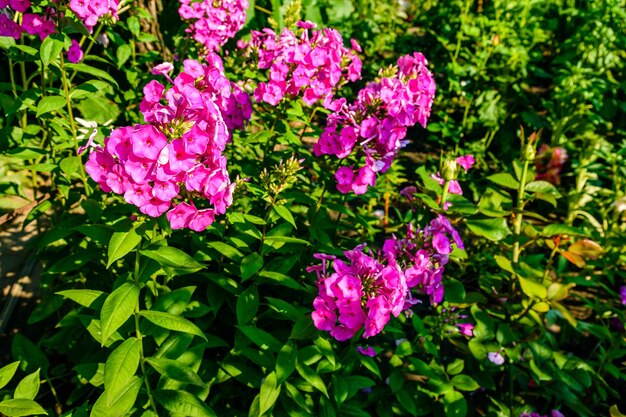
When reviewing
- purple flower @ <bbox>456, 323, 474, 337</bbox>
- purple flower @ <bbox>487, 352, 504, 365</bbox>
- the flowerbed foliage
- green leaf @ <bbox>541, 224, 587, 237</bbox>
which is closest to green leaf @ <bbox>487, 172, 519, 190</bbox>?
the flowerbed foliage

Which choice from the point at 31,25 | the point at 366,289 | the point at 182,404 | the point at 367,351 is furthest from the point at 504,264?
the point at 31,25

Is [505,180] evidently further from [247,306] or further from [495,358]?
[247,306]

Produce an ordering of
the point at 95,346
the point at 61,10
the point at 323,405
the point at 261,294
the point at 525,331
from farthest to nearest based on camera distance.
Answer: the point at 525,331, the point at 261,294, the point at 95,346, the point at 323,405, the point at 61,10

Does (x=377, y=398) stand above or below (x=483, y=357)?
below

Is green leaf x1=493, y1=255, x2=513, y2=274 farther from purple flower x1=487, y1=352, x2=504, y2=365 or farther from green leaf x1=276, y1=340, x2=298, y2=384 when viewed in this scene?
green leaf x1=276, y1=340, x2=298, y2=384

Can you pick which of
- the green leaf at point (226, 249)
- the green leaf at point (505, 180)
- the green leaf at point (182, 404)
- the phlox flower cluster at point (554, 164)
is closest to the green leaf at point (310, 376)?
the green leaf at point (182, 404)

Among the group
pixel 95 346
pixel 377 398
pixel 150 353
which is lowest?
pixel 377 398

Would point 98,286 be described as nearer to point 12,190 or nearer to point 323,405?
point 12,190

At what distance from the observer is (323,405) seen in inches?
71.4

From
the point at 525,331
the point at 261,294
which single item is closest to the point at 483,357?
the point at 525,331

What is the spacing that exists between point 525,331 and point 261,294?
1.31 m

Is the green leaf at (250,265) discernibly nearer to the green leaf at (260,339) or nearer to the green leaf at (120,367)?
the green leaf at (260,339)

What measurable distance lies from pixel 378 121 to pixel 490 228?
0.63 meters

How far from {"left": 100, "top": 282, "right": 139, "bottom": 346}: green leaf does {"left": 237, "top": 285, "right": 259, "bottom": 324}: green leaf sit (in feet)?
1.21
